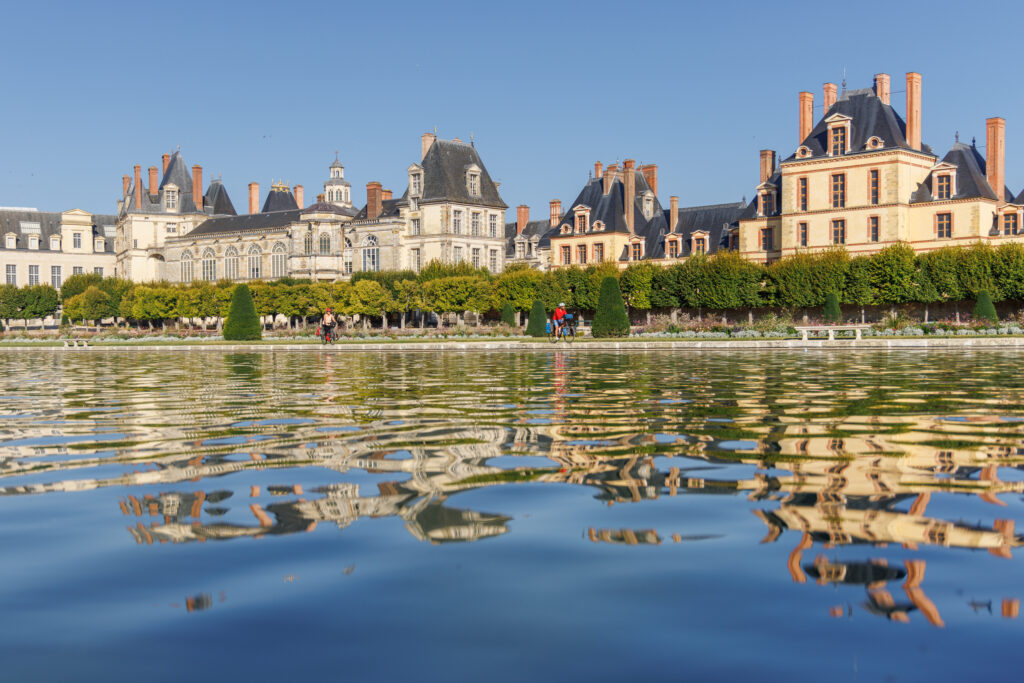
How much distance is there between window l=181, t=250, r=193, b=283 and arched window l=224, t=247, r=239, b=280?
17.6 feet

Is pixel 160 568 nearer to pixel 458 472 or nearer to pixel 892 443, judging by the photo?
pixel 458 472

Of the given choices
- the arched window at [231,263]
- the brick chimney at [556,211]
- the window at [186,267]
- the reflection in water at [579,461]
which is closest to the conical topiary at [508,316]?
the brick chimney at [556,211]

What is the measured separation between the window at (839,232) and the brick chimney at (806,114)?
16.9 feet

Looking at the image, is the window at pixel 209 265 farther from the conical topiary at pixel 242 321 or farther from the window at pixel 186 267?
the conical topiary at pixel 242 321

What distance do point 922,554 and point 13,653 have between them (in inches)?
132

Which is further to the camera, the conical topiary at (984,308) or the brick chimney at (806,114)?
the brick chimney at (806,114)

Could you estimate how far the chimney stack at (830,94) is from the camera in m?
54.3

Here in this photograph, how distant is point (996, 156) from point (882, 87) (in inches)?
283

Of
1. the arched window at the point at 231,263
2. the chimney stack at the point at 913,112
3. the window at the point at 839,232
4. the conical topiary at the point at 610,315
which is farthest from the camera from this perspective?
the arched window at the point at 231,263

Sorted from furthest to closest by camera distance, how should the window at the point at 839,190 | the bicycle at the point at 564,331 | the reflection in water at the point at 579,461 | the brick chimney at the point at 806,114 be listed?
the brick chimney at the point at 806,114 < the window at the point at 839,190 < the bicycle at the point at 564,331 < the reflection in water at the point at 579,461

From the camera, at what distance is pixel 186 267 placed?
8862 cm

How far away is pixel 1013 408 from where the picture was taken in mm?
9820

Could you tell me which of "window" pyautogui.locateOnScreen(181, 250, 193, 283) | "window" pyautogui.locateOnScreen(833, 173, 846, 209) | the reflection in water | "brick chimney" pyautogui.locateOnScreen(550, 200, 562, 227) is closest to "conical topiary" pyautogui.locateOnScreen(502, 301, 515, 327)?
"window" pyautogui.locateOnScreen(833, 173, 846, 209)

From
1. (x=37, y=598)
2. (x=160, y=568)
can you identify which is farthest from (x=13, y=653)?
(x=160, y=568)
